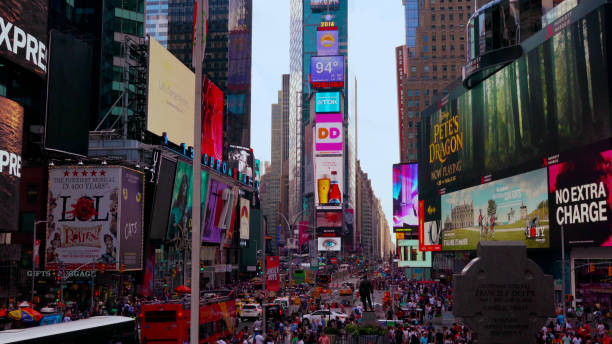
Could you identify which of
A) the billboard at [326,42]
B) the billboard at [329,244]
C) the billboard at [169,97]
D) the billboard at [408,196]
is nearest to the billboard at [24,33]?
the billboard at [169,97]

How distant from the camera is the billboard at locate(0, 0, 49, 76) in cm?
2841

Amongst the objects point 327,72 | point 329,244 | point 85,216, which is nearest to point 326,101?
point 327,72

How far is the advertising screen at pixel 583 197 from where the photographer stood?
159ft

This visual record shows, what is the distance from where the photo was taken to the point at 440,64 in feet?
528

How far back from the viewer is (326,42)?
7392 inches

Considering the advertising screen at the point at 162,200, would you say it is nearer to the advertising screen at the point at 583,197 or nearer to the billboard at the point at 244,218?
the billboard at the point at 244,218

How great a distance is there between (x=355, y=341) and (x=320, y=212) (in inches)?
5678

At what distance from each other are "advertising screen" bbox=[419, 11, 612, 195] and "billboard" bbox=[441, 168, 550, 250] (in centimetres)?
187

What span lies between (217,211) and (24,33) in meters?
59.4

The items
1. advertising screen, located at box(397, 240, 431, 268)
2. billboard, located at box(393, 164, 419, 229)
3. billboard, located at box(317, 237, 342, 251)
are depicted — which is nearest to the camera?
advertising screen, located at box(397, 240, 431, 268)

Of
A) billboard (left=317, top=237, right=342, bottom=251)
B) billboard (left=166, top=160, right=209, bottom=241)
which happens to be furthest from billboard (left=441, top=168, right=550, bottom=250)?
billboard (left=317, top=237, right=342, bottom=251)

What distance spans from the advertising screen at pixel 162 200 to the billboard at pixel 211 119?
16790 mm

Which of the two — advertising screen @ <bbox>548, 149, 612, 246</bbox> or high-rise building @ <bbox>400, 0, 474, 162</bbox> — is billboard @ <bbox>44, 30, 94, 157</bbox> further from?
high-rise building @ <bbox>400, 0, 474, 162</bbox>

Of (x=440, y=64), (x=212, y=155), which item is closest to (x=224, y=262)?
(x=212, y=155)
